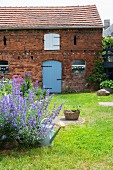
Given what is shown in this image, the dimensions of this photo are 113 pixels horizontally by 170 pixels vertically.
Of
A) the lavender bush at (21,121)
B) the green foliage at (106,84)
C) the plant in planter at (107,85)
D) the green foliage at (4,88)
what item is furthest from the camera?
the green foliage at (106,84)

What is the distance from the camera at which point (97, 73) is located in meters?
19.9

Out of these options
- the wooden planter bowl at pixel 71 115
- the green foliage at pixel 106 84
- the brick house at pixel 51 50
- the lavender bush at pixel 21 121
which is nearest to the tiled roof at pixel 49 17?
the brick house at pixel 51 50

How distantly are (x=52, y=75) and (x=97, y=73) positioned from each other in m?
2.82

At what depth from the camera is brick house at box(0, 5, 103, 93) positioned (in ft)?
65.4

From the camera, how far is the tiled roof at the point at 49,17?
19906 millimetres

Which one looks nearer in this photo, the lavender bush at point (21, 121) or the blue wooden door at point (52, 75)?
the lavender bush at point (21, 121)

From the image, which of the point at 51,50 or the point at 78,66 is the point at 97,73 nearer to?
the point at 78,66

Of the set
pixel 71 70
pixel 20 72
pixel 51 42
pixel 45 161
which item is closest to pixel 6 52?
pixel 20 72

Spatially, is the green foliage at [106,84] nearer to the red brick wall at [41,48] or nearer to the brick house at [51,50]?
the brick house at [51,50]

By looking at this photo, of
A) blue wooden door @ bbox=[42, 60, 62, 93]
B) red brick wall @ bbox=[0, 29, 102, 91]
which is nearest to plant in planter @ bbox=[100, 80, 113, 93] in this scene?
A: red brick wall @ bbox=[0, 29, 102, 91]

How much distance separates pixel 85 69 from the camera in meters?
20.2

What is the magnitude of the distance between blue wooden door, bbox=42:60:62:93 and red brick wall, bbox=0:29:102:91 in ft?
0.83

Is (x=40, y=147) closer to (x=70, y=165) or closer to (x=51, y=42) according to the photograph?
(x=70, y=165)

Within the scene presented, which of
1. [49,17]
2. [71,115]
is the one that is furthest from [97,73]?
[71,115]
